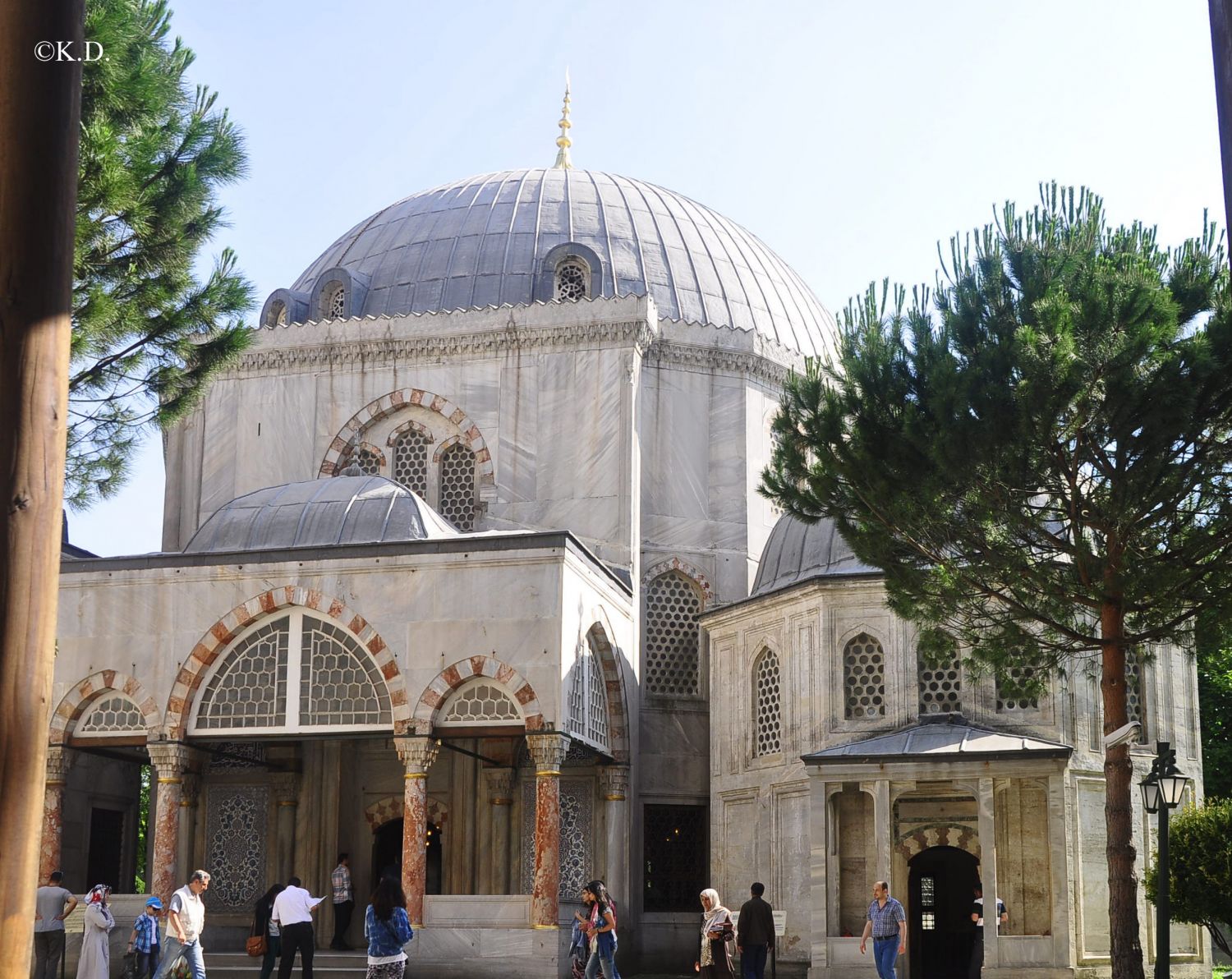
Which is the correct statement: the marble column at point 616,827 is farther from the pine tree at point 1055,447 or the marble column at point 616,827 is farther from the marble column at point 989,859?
the pine tree at point 1055,447

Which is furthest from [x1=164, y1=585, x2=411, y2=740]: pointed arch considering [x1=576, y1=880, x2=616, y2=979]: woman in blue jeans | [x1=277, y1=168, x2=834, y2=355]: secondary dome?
[x1=277, y1=168, x2=834, y2=355]: secondary dome

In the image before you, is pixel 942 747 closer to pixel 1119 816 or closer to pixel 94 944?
pixel 1119 816

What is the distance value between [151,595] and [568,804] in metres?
6.61

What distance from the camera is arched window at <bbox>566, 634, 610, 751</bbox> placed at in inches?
775

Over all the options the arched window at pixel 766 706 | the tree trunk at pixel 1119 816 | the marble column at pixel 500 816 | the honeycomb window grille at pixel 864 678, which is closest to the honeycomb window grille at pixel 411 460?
the marble column at pixel 500 816

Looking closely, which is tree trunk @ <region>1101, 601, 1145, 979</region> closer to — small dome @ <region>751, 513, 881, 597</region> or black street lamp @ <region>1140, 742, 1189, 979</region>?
black street lamp @ <region>1140, 742, 1189, 979</region>

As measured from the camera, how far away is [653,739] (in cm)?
2359

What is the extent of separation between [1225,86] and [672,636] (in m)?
20.9

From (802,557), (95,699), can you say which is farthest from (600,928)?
(802,557)

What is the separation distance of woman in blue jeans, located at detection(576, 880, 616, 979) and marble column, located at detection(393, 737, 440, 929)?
3891mm

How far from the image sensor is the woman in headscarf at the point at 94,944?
570 inches

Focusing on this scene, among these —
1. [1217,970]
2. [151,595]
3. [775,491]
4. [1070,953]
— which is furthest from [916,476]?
[1217,970]

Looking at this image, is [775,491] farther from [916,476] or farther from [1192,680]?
[1192,680]

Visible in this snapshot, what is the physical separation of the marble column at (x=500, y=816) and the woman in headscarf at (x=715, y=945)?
8.85m
